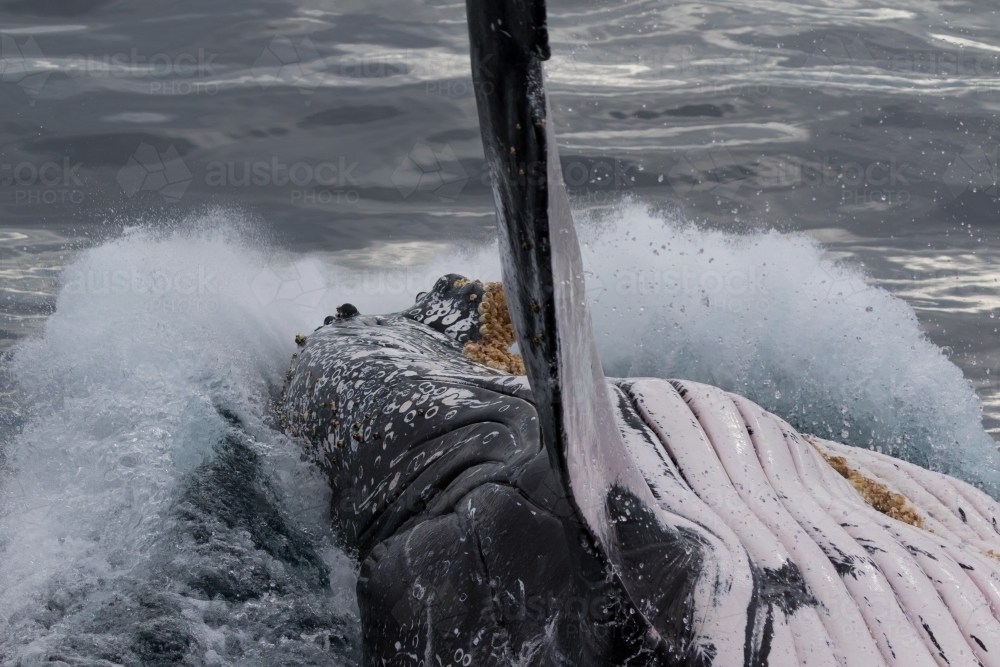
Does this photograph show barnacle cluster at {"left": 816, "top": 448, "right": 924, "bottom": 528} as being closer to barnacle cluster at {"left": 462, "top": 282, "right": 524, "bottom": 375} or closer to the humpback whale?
the humpback whale

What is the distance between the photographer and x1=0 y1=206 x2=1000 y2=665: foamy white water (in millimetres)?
4008

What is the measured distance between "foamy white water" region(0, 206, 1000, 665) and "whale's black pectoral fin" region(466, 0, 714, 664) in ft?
5.21

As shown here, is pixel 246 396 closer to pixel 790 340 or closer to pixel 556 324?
pixel 790 340

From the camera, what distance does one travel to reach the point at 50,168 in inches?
378

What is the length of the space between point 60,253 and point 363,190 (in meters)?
2.77

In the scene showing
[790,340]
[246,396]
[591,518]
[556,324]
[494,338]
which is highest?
[556,324]

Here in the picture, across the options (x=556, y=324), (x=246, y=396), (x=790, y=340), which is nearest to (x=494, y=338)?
(x=246, y=396)

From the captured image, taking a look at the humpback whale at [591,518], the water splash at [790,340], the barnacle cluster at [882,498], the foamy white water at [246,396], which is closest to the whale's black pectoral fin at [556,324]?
the humpback whale at [591,518]

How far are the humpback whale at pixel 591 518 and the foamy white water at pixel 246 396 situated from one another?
584 mm

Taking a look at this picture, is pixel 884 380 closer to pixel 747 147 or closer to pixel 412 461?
pixel 412 461

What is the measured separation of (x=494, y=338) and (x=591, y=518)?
3062 millimetres

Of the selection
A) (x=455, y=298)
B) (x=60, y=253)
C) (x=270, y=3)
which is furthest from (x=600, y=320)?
(x=270, y=3)

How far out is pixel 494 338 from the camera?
5.57m

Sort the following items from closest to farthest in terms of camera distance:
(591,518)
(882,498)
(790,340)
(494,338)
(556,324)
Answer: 1. (556,324)
2. (591,518)
3. (882,498)
4. (494,338)
5. (790,340)
